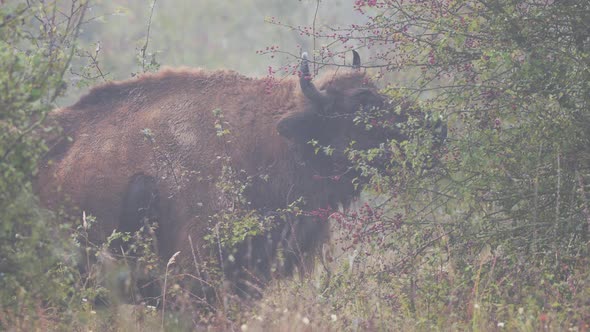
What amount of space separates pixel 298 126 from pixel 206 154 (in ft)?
3.08

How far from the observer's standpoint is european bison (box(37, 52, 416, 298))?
22.7ft

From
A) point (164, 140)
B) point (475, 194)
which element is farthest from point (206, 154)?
point (475, 194)

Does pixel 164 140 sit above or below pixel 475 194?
above

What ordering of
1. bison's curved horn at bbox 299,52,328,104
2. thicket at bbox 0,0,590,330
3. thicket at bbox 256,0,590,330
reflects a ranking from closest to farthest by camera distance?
thicket at bbox 0,0,590,330 → thicket at bbox 256,0,590,330 → bison's curved horn at bbox 299,52,328,104

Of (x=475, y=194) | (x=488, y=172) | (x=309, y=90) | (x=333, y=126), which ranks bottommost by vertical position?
(x=475, y=194)

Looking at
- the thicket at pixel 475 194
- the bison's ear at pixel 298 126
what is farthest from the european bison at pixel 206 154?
the thicket at pixel 475 194

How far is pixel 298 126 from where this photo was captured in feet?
24.3

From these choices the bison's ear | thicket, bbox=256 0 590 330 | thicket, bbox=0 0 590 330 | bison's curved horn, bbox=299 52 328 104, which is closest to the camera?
thicket, bbox=0 0 590 330

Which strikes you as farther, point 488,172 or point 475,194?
point 475,194

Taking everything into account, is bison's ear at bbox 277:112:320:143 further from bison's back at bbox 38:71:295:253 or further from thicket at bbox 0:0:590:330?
thicket at bbox 0:0:590:330

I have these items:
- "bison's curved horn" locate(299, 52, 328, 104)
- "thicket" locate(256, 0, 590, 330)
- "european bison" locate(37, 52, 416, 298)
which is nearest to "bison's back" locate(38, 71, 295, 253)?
"european bison" locate(37, 52, 416, 298)

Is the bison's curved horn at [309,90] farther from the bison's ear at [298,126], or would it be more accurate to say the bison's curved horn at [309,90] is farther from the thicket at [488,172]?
the thicket at [488,172]

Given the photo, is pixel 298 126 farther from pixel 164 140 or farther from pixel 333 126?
pixel 164 140

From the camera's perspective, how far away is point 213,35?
1203 inches
